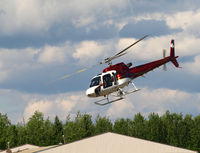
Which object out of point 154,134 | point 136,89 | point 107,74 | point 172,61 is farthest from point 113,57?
point 154,134

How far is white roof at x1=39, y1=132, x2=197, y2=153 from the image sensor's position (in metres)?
41.4

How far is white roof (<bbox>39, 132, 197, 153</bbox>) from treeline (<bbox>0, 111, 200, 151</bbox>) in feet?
124

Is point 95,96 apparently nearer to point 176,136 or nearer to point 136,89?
point 136,89

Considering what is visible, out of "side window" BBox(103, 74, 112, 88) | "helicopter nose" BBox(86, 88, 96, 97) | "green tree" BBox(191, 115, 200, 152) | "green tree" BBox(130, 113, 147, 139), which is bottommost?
"green tree" BBox(191, 115, 200, 152)

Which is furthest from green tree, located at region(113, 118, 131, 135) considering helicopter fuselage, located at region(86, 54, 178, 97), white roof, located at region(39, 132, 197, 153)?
helicopter fuselage, located at region(86, 54, 178, 97)

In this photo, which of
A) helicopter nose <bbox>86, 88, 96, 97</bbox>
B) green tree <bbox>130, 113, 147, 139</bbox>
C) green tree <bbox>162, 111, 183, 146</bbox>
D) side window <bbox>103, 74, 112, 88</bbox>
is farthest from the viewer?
green tree <bbox>130, 113, 147, 139</bbox>

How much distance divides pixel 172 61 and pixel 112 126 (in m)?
46.4

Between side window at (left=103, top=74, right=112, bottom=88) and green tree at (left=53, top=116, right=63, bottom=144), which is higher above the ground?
side window at (left=103, top=74, right=112, bottom=88)

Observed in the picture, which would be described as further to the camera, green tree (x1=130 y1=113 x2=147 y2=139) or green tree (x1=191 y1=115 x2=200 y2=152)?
green tree (x1=130 y1=113 x2=147 y2=139)

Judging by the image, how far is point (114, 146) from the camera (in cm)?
4228

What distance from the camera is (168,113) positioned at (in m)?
84.4

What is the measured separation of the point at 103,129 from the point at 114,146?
42.9 meters

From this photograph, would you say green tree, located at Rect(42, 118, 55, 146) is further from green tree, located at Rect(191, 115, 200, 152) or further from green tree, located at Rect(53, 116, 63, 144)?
green tree, located at Rect(191, 115, 200, 152)

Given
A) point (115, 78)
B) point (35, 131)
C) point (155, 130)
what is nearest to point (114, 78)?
point (115, 78)
